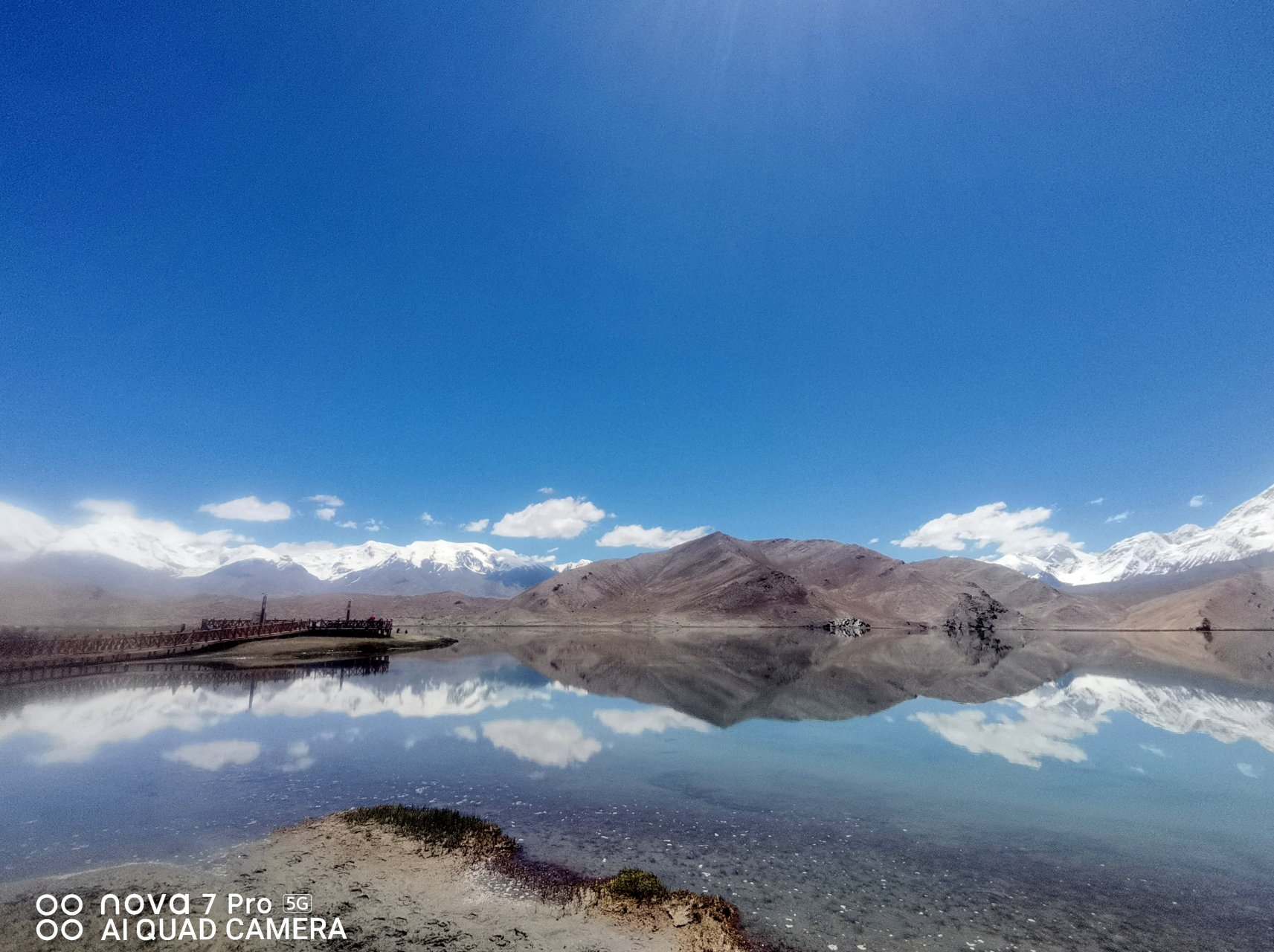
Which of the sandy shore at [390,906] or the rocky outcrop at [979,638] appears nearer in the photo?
the sandy shore at [390,906]

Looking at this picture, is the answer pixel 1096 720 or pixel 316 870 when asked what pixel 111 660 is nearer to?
pixel 316 870

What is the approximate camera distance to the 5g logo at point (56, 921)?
439 inches

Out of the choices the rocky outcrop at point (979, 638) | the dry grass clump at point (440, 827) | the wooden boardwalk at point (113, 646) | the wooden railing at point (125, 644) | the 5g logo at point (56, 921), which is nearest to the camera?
the 5g logo at point (56, 921)

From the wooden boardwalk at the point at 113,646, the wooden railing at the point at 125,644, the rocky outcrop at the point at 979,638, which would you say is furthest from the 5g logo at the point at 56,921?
the rocky outcrop at the point at 979,638

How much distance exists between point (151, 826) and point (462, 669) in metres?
53.7

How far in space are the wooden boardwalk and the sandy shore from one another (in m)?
51.6

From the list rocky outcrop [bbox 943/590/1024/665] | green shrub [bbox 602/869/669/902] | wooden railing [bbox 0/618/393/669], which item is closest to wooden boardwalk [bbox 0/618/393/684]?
wooden railing [bbox 0/618/393/669]

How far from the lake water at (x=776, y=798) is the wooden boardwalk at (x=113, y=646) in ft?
54.2

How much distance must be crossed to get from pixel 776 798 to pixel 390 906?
49.7 feet

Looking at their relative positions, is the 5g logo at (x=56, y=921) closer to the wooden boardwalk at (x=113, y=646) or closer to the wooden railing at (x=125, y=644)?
the wooden boardwalk at (x=113, y=646)

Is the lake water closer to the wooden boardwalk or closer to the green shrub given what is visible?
the green shrub

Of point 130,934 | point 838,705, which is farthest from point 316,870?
point 838,705

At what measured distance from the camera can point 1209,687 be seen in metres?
57.7

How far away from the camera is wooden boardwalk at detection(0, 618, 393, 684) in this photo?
177 feet
